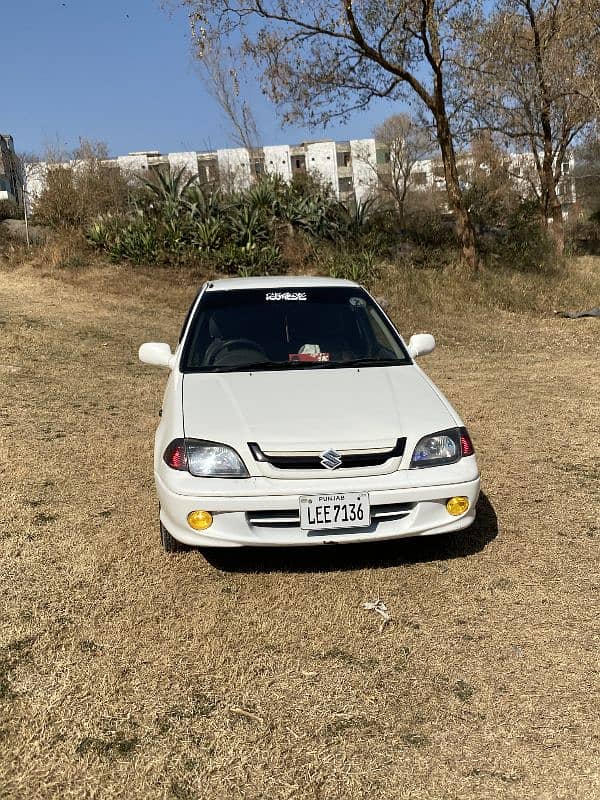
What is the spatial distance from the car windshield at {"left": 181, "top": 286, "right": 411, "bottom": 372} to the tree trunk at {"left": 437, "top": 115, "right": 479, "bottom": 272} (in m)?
11.4

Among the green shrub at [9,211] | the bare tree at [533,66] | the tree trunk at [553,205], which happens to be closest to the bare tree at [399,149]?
the tree trunk at [553,205]

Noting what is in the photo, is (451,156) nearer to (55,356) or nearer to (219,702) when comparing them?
(55,356)

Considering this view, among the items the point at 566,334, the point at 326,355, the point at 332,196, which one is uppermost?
the point at 332,196

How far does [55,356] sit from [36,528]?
591cm

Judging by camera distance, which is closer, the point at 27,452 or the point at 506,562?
the point at 506,562

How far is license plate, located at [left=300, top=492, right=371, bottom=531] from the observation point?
122 inches

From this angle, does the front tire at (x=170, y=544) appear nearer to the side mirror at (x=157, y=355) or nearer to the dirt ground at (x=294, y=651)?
the dirt ground at (x=294, y=651)

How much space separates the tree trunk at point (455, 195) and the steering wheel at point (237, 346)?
1213cm

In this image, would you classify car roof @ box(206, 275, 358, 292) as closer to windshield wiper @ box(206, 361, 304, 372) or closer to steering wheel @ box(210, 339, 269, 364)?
steering wheel @ box(210, 339, 269, 364)

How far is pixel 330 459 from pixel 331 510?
0.23 metres

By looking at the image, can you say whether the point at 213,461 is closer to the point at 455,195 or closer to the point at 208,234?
the point at 208,234

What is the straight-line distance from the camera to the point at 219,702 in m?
2.55

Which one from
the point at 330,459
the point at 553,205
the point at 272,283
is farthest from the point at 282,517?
the point at 553,205

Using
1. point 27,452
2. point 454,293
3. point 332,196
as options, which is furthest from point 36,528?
point 332,196
